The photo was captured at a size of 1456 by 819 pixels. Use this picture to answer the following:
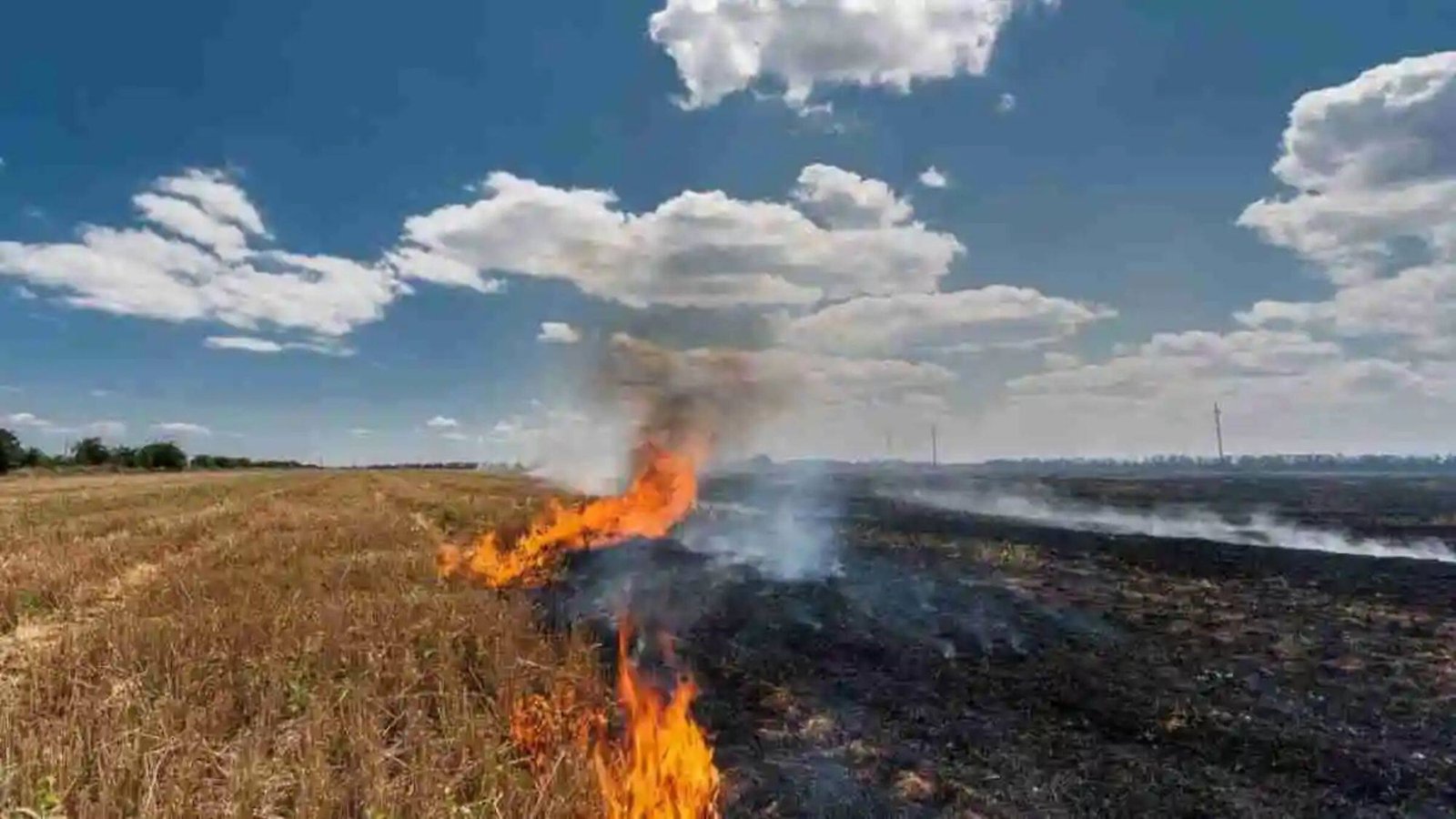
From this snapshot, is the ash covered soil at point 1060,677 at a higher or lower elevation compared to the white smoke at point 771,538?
lower

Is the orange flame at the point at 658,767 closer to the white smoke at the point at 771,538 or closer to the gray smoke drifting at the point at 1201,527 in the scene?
the white smoke at the point at 771,538

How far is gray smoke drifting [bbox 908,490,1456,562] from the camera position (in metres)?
33.3

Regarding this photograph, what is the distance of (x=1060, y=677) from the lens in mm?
14320

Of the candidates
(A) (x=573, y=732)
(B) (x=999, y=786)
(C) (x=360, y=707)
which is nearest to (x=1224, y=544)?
(B) (x=999, y=786)

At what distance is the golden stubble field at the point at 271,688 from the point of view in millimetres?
7051

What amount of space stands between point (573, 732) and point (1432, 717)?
40.2 ft

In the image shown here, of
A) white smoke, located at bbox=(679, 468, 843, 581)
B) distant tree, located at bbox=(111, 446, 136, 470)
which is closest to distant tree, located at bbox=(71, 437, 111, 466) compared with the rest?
distant tree, located at bbox=(111, 446, 136, 470)

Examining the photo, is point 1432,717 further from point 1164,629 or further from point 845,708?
point 845,708

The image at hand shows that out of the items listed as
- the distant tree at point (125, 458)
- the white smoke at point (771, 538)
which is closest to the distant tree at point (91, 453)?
the distant tree at point (125, 458)

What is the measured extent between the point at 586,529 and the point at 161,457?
139 m

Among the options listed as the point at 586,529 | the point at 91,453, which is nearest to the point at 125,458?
the point at 91,453

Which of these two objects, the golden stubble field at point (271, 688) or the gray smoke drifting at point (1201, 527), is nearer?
the golden stubble field at point (271, 688)

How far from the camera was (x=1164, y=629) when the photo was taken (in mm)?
18016

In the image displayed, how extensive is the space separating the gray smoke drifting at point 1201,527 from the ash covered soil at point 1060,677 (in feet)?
17.8
